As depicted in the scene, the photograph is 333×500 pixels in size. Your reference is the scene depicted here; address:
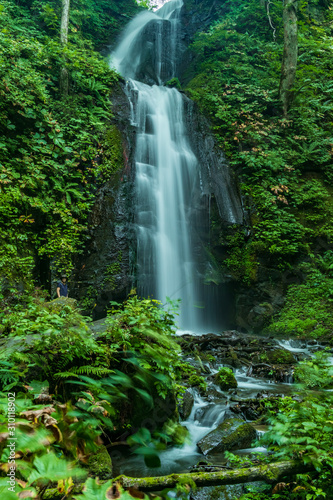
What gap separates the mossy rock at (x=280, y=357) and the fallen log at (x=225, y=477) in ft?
16.6

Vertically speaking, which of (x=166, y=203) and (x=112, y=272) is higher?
(x=166, y=203)

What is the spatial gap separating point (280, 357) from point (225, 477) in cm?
542

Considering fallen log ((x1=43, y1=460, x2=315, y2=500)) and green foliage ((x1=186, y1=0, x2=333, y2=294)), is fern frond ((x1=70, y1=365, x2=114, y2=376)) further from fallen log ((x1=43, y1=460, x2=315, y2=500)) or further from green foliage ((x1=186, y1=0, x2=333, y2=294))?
green foliage ((x1=186, y1=0, x2=333, y2=294))

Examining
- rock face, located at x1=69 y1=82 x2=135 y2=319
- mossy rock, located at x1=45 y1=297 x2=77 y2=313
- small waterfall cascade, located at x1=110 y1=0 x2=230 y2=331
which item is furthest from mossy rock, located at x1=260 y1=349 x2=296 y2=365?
rock face, located at x1=69 y1=82 x2=135 y2=319

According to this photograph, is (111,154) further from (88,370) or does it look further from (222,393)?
(88,370)

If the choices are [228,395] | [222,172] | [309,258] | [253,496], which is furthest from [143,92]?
[253,496]

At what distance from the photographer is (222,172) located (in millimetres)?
11773

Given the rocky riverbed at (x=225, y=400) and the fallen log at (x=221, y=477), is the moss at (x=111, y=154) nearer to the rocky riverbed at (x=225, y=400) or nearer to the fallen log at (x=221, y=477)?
the rocky riverbed at (x=225, y=400)

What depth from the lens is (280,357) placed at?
277 inches

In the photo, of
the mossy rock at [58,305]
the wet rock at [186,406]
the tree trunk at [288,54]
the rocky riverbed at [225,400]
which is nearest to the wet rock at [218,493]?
the rocky riverbed at [225,400]

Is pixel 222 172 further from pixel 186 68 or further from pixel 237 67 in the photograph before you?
pixel 186 68

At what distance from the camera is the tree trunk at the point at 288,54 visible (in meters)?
12.1

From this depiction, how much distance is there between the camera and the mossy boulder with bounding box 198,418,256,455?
3770 mm

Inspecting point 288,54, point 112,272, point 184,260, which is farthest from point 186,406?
point 288,54
